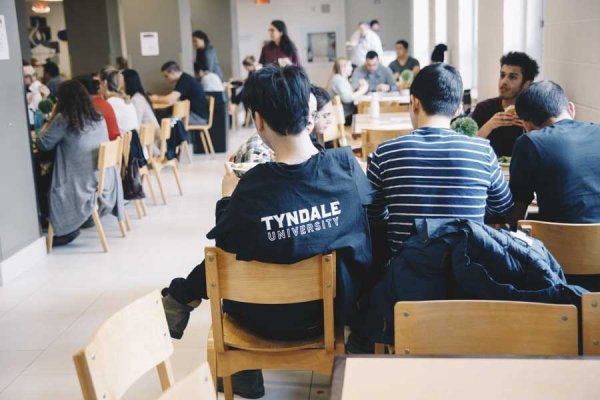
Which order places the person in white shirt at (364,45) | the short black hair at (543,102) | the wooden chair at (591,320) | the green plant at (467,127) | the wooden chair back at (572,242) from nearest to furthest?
1. the wooden chair at (591,320)
2. the wooden chair back at (572,242)
3. the short black hair at (543,102)
4. the green plant at (467,127)
5. the person in white shirt at (364,45)

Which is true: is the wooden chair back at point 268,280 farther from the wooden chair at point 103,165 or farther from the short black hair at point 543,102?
the wooden chair at point 103,165

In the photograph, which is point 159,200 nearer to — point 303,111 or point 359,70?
point 359,70

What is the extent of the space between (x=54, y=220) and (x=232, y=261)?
3201mm

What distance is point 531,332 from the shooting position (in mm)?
1678

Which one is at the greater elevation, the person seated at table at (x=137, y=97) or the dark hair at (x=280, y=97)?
the dark hair at (x=280, y=97)

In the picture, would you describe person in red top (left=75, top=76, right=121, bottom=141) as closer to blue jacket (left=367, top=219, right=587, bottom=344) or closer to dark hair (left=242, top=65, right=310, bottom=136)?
dark hair (left=242, top=65, right=310, bottom=136)

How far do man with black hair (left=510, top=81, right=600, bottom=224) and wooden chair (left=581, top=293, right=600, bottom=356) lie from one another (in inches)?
43.4

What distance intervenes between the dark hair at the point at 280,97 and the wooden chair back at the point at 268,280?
1.35 ft

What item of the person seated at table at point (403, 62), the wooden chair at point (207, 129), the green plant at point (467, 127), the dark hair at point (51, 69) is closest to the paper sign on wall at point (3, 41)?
the green plant at point (467, 127)

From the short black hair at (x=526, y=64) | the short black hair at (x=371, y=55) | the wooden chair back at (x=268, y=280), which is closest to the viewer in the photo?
the wooden chair back at (x=268, y=280)

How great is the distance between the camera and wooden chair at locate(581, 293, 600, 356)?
1658 mm

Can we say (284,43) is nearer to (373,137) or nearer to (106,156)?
(106,156)

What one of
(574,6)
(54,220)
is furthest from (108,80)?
(574,6)

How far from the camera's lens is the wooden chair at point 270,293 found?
219cm
